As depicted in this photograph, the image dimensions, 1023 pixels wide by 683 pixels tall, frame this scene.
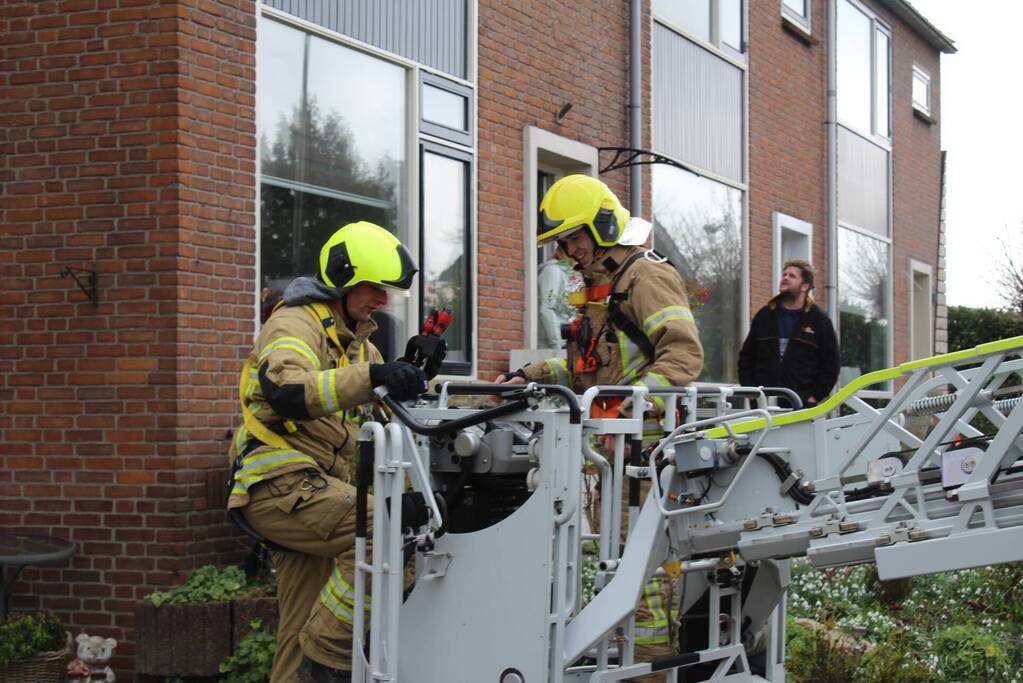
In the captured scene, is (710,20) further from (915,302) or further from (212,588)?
(212,588)

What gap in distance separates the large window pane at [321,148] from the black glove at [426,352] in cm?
267

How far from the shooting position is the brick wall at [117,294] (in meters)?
6.52

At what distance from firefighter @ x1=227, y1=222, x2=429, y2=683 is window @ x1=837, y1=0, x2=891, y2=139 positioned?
42.5 feet

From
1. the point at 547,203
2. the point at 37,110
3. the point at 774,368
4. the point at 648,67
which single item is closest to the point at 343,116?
the point at 37,110

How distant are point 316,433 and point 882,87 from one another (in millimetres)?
15311

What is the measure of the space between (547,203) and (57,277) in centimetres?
279

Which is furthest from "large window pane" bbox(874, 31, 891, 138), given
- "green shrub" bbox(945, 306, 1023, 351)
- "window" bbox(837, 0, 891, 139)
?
"green shrub" bbox(945, 306, 1023, 351)

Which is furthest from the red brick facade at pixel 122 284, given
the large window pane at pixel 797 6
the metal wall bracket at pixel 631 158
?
the large window pane at pixel 797 6

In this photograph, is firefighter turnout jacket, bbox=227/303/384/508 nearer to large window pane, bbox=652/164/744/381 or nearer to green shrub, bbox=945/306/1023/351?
large window pane, bbox=652/164/744/381

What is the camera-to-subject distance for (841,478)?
3.92 m

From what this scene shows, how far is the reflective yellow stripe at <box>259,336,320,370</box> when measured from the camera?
181 inches

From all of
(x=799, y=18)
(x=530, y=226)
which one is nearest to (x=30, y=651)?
(x=530, y=226)

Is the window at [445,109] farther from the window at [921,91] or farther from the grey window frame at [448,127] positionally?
the window at [921,91]

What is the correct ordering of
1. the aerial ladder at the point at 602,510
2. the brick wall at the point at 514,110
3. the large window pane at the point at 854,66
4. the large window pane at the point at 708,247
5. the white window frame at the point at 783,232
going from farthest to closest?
the large window pane at the point at 854,66 < the white window frame at the point at 783,232 < the large window pane at the point at 708,247 < the brick wall at the point at 514,110 < the aerial ladder at the point at 602,510
